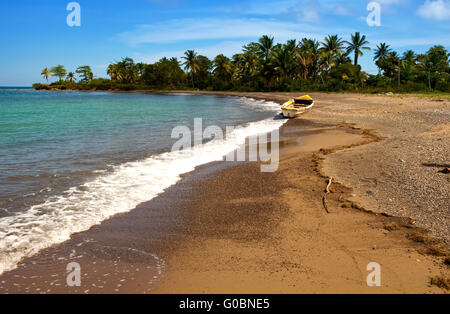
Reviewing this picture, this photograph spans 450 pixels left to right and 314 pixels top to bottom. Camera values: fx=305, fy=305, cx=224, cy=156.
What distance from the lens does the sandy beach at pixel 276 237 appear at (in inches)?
145

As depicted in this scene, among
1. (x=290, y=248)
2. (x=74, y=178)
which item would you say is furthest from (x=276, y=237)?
(x=74, y=178)

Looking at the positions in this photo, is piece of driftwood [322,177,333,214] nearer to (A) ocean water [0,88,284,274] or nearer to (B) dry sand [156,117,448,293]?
(B) dry sand [156,117,448,293]

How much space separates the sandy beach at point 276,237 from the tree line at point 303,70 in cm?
4230

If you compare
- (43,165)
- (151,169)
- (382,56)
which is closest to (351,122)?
(151,169)

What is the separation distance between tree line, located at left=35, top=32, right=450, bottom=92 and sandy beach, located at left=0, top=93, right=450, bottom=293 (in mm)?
42304

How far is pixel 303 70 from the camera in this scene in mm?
65250

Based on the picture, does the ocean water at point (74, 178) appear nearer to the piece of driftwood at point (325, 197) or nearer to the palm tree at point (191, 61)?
the piece of driftwood at point (325, 197)

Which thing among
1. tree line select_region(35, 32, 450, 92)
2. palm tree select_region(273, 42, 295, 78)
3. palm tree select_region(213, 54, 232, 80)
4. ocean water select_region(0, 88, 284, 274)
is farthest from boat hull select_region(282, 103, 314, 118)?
palm tree select_region(213, 54, 232, 80)

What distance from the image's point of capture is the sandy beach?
3.68 metres

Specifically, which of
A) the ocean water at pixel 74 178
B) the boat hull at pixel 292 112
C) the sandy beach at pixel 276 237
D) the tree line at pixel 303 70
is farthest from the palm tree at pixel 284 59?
the sandy beach at pixel 276 237

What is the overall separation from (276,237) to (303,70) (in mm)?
65640

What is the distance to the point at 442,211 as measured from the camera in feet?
16.4

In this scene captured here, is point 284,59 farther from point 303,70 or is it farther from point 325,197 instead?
point 325,197

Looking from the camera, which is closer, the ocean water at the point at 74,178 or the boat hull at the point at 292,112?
the ocean water at the point at 74,178
